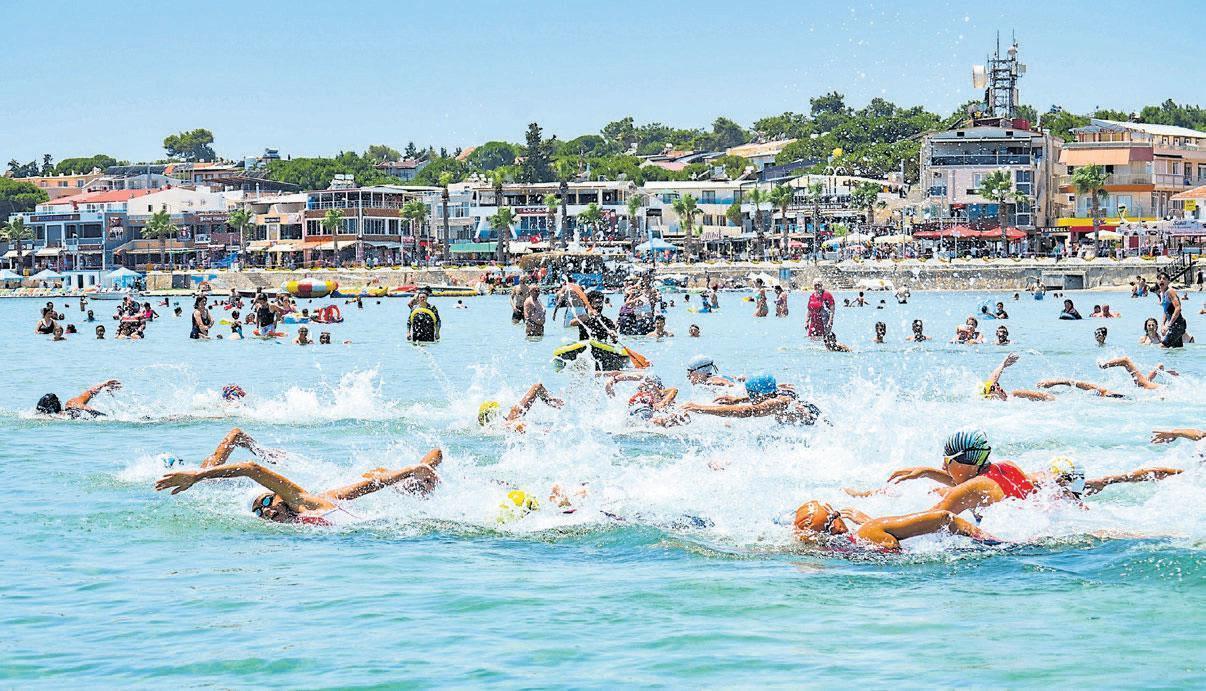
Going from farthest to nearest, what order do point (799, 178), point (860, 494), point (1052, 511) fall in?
point (799, 178), point (860, 494), point (1052, 511)

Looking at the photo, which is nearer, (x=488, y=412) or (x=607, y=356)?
(x=488, y=412)

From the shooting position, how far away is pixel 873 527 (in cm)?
988

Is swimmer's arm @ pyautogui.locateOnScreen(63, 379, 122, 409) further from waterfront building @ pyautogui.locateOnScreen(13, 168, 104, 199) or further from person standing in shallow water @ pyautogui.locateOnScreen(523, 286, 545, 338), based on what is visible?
waterfront building @ pyautogui.locateOnScreen(13, 168, 104, 199)

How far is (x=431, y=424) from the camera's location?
18.0 m

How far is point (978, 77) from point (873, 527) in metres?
97.9

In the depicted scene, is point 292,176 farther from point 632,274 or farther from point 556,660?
point 556,660

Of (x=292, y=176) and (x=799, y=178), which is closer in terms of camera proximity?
(x=799, y=178)

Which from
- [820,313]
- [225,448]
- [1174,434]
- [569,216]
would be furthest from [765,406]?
[569,216]

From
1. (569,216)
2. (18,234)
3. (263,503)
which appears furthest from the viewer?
(18,234)

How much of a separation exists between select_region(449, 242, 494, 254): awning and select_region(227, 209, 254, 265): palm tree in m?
17.5

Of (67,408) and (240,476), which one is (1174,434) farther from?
(67,408)

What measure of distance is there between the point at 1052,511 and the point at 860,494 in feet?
4.87

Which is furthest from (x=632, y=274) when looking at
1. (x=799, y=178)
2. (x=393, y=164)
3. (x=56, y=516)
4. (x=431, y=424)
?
(x=393, y=164)

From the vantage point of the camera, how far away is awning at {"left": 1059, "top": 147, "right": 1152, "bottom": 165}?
335 feet
